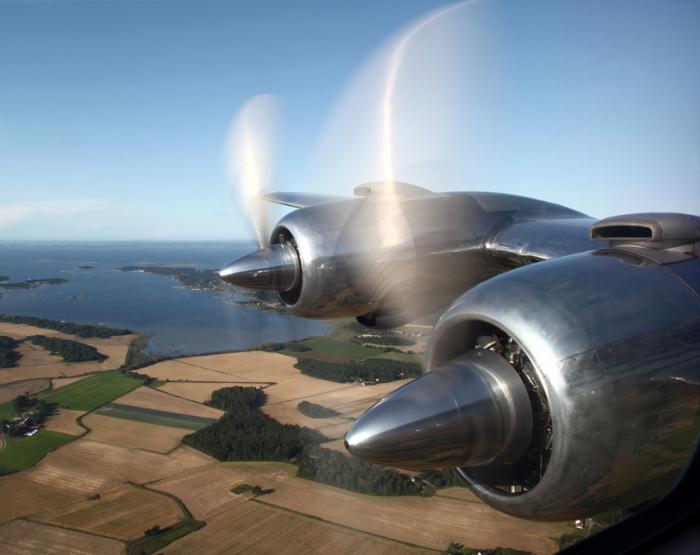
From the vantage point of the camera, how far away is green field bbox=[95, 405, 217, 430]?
1723cm

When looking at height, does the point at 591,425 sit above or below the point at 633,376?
below


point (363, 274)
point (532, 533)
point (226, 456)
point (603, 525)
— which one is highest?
point (363, 274)

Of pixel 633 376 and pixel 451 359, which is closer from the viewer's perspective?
pixel 633 376

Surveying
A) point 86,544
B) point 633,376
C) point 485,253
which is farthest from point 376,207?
point 86,544

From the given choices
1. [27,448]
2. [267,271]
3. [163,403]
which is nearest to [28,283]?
[163,403]

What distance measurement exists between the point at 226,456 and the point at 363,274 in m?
12.2

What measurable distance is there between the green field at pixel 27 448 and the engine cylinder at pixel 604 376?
51.1 feet

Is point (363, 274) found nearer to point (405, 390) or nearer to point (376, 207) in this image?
point (376, 207)

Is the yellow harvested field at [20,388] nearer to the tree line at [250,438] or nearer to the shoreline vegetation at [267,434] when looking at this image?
the shoreline vegetation at [267,434]

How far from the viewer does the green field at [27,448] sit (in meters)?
13.5

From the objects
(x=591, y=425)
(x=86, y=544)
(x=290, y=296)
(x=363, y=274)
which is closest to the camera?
(x=591, y=425)

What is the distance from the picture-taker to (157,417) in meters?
18.0

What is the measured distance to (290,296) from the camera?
3.72m

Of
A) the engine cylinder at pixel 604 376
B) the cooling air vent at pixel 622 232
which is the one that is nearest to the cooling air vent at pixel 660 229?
the cooling air vent at pixel 622 232
